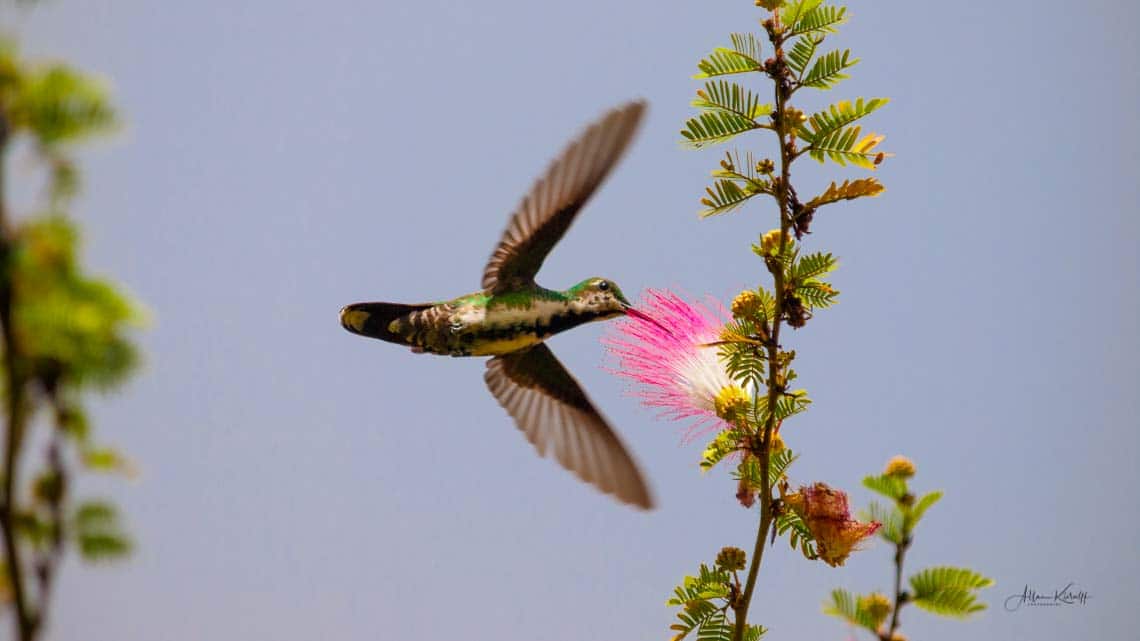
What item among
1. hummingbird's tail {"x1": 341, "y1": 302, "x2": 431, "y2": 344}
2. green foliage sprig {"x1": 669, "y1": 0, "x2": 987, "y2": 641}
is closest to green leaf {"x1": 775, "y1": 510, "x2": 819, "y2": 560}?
green foliage sprig {"x1": 669, "y1": 0, "x2": 987, "y2": 641}

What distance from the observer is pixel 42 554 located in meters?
0.75

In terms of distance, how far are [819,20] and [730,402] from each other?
31.4 inches

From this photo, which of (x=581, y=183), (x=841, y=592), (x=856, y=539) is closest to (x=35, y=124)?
(x=841, y=592)

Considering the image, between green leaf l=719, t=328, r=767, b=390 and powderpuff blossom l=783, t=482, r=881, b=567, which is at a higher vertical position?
green leaf l=719, t=328, r=767, b=390

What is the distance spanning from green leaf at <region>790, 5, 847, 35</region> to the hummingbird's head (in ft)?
2.82

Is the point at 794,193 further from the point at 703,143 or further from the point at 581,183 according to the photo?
the point at 581,183

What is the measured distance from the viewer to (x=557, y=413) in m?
2.97

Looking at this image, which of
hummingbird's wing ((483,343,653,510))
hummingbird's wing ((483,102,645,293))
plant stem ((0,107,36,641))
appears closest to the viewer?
plant stem ((0,107,36,641))

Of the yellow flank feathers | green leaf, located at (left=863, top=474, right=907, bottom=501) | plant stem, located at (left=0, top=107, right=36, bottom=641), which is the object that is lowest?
plant stem, located at (left=0, top=107, right=36, bottom=641)

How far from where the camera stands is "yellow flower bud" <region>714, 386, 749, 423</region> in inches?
86.3

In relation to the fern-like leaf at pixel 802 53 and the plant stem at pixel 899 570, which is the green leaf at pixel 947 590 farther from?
the fern-like leaf at pixel 802 53

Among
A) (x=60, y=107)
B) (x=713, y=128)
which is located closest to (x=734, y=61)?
(x=713, y=128)

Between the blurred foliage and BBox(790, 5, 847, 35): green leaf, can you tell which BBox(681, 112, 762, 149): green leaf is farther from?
the blurred foliage

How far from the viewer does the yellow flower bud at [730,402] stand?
2.19m
